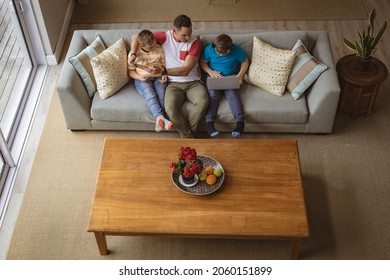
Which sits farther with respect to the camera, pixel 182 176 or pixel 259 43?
pixel 259 43

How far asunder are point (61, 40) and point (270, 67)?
2.24 meters

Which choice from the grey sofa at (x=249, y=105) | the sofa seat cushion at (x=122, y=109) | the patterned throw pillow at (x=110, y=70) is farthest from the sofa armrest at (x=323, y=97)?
the patterned throw pillow at (x=110, y=70)

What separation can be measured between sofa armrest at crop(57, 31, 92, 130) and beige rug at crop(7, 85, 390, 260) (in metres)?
0.15

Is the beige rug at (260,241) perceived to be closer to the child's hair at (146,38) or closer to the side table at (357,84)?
the side table at (357,84)

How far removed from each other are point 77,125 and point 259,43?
5.39 feet

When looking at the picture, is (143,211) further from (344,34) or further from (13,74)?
(344,34)

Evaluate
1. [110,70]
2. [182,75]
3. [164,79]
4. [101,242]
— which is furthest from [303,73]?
[101,242]

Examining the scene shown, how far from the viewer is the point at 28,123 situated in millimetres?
4672

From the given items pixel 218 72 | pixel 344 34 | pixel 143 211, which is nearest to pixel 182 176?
pixel 143 211

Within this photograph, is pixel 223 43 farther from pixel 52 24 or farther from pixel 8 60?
pixel 8 60

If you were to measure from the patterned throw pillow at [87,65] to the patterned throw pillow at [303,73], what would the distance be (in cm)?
159

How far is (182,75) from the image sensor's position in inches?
174

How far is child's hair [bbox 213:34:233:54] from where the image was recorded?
4199 millimetres

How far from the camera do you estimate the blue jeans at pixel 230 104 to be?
424 cm
